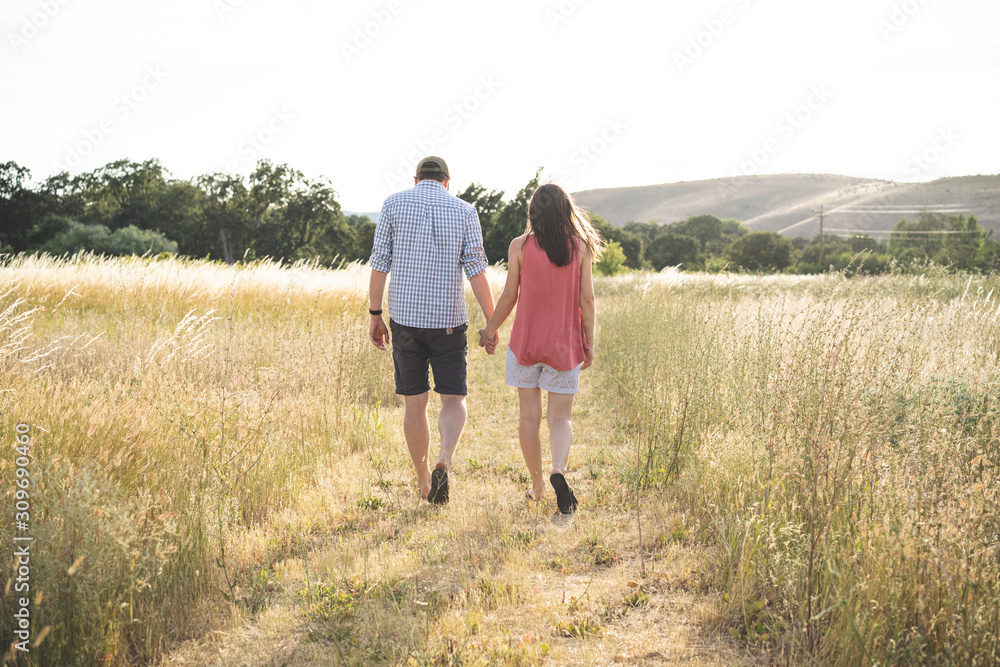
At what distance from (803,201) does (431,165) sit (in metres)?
137

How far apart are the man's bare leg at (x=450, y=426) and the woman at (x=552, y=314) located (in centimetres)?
42

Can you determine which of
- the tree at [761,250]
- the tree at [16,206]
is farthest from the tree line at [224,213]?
the tree at [761,250]

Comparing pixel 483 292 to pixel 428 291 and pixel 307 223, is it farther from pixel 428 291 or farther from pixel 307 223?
pixel 307 223

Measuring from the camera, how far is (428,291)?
3992 mm

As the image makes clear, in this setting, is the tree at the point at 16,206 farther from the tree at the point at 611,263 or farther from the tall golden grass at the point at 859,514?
the tall golden grass at the point at 859,514

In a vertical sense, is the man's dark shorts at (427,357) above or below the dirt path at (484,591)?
above

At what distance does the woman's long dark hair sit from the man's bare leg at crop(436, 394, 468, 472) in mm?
1204

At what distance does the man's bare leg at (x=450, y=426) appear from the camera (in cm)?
418

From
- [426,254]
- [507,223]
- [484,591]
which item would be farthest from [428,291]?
[507,223]

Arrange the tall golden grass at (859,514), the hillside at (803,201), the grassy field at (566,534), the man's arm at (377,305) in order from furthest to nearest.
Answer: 1. the hillside at (803,201)
2. the man's arm at (377,305)
3. the grassy field at (566,534)
4. the tall golden grass at (859,514)

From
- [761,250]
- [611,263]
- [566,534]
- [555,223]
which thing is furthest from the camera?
[761,250]

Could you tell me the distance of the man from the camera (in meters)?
4.01

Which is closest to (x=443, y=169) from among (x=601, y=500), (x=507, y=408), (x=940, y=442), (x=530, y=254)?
(x=530, y=254)

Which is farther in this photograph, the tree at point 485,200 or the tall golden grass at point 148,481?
the tree at point 485,200
